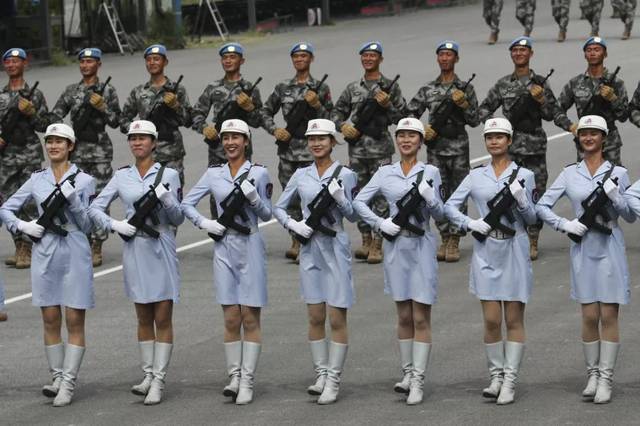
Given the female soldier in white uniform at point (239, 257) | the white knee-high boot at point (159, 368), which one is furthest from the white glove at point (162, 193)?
the white knee-high boot at point (159, 368)

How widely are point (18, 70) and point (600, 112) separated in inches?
259

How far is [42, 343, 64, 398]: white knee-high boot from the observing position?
14578 mm

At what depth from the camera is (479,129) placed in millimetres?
30828

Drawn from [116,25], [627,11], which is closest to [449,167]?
[627,11]

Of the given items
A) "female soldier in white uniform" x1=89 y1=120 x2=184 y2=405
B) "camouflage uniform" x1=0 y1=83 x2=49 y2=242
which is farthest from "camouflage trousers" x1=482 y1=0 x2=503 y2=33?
"female soldier in white uniform" x1=89 y1=120 x2=184 y2=405

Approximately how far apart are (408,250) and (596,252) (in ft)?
4.89

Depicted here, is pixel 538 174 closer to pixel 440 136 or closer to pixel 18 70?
pixel 440 136

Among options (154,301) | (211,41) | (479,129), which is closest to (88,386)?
(154,301)

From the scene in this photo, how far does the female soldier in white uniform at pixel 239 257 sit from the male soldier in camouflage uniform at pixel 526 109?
5.84m

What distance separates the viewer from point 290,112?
2044 cm

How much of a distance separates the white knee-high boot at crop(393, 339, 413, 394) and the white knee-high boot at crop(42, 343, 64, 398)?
9.04 feet

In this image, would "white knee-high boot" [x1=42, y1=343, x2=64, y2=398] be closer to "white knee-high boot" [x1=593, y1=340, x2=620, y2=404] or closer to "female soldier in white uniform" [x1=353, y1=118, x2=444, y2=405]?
"female soldier in white uniform" [x1=353, y1=118, x2=444, y2=405]

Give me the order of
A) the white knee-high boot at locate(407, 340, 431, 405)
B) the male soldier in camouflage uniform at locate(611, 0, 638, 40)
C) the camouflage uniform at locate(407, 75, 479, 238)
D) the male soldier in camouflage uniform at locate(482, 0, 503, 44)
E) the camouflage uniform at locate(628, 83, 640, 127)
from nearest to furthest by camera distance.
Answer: the white knee-high boot at locate(407, 340, 431, 405), the camouflage uniform at locate(628, 83, 640, 127), the camouflage uniform at locate(407, 75, 479, 238), the male soldier in camouflage uniform at locate(611, 0, 638, 40), the male soldier in camouflage uniform at locate(482, 0, 503, 44)

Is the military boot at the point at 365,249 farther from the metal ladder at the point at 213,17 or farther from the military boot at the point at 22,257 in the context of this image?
the metal ladder at the point at 213,17
